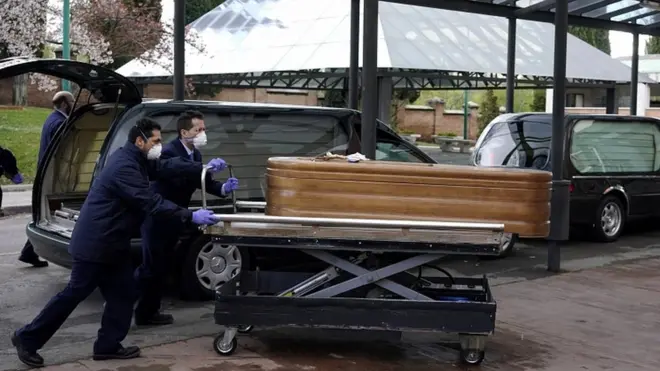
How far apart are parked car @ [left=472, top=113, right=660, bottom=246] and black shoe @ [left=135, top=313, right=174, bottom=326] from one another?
6184mm

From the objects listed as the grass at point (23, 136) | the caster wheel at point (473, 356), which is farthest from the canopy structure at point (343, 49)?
the caster wheel at point (473, 356)

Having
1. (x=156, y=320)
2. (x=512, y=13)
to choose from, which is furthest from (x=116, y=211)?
(x=512, y=13)

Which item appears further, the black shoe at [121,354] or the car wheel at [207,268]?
the car wheel at [207,268]

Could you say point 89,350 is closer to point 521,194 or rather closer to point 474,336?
point 474,336

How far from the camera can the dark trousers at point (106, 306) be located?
5.49 meters

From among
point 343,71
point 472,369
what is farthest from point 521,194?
point 343,71

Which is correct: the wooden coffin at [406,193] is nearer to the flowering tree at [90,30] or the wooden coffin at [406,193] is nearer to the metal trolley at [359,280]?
the metal trolley at [359,280]

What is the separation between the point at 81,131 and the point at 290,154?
2158 mm

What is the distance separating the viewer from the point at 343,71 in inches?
817

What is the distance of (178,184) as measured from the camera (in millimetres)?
6402

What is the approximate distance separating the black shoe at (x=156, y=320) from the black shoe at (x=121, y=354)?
2.96ft

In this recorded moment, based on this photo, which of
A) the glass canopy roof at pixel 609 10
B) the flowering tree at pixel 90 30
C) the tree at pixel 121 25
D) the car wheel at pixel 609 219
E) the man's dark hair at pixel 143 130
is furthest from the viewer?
the tree at pixel 121 25

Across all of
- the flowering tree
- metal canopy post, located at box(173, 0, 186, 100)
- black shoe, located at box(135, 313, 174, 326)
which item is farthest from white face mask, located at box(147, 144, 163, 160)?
the flowering tree

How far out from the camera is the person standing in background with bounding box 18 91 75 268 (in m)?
8.89
